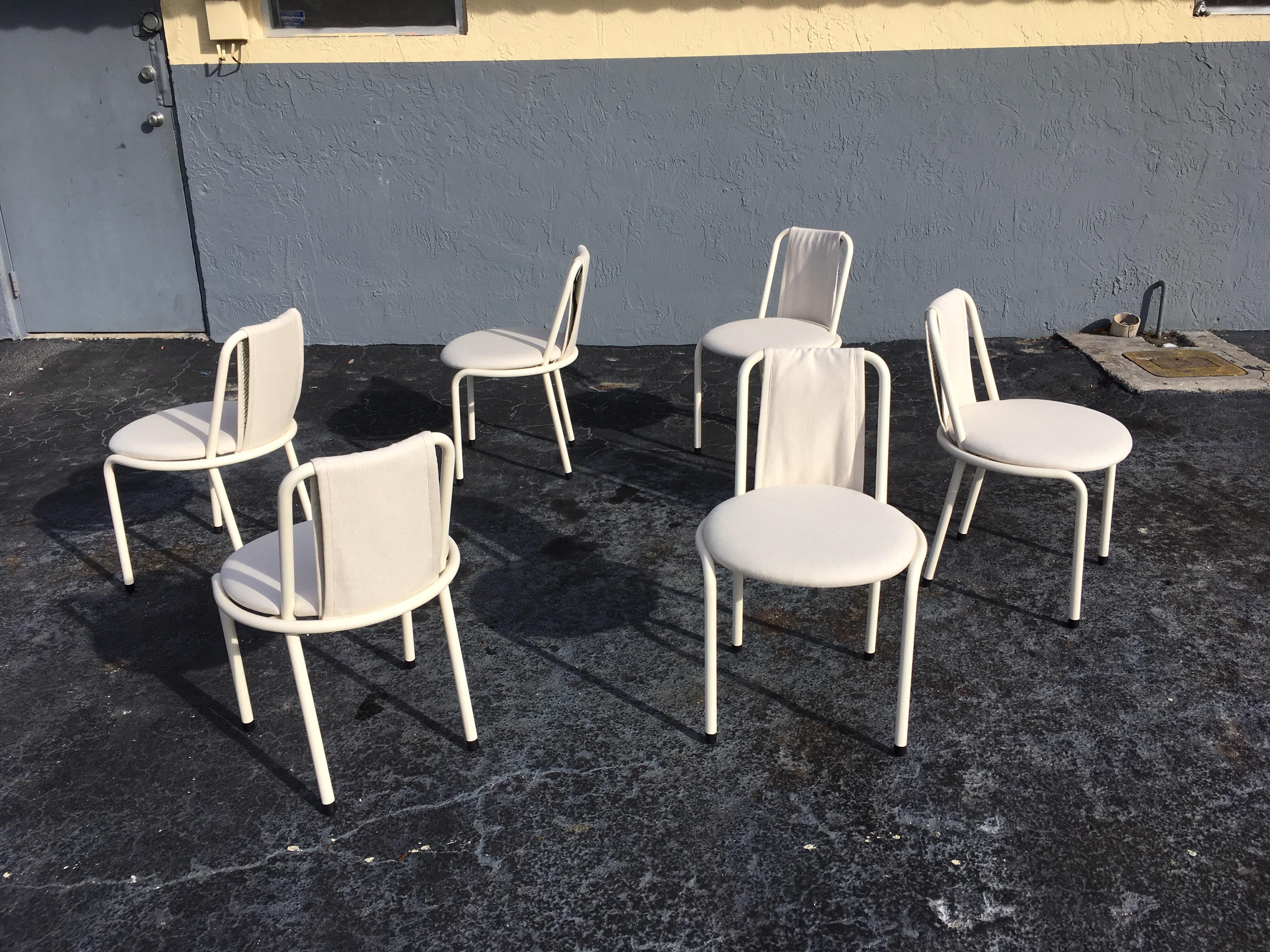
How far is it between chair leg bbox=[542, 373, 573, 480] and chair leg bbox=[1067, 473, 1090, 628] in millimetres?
2009

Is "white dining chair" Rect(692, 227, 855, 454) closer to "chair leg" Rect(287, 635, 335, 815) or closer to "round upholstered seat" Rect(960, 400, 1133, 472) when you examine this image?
"round upholstered seat" Rect(960, 400, 1133, 472)

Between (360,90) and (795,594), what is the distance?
13.4ft

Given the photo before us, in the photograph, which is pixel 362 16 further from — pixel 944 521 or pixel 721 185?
pixel 944 521

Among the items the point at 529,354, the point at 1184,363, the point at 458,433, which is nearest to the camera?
the point at 529,354

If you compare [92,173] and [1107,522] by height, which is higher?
[92,173]

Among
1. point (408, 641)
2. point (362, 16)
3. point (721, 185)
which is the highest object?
point (362, 16)

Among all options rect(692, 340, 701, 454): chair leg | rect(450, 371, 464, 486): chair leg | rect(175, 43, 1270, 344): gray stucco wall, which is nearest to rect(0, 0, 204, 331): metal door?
rect(175, 43, 1270, 344): gray stucco wall

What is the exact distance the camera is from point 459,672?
2576 millimetres

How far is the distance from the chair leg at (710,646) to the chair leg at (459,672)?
61 cm

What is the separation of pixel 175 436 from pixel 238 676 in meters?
1.05

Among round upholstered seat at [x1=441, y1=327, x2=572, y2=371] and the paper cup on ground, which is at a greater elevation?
round upholstered seat at [x1=441, y1=327, x2=572, y2=371]

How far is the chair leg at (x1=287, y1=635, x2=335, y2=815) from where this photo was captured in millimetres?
2309

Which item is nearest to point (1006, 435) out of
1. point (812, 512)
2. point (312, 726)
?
point (812, 512)

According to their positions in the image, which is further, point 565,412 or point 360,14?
point 360,14
